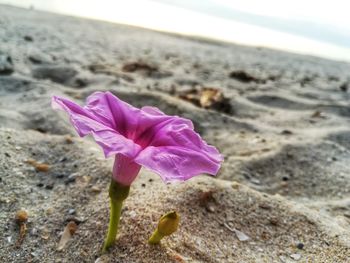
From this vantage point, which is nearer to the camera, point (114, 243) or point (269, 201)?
point (114, 243)

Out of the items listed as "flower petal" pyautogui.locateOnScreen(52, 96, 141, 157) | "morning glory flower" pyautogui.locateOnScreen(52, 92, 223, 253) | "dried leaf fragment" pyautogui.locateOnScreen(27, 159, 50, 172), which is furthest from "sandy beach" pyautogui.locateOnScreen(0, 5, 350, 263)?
"flower petal" pyautogui.locateOnScreen(52, 96, 141, 157)

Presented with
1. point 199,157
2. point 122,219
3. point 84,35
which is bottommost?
point 84,35

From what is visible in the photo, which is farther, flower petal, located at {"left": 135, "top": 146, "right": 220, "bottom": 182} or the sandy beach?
the sandy beach

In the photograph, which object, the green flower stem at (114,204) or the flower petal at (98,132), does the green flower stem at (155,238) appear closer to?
the green flower stem at (114,204)

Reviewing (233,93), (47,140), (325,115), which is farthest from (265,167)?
(233,93)

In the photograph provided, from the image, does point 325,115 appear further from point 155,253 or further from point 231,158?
point 155,253

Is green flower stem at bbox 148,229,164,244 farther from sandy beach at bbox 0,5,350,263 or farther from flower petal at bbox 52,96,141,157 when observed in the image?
flower petal at bbox 52,96,141,157

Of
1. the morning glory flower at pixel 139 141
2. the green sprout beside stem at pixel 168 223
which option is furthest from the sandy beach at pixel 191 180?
the morning glory flower at pixel 139 141
